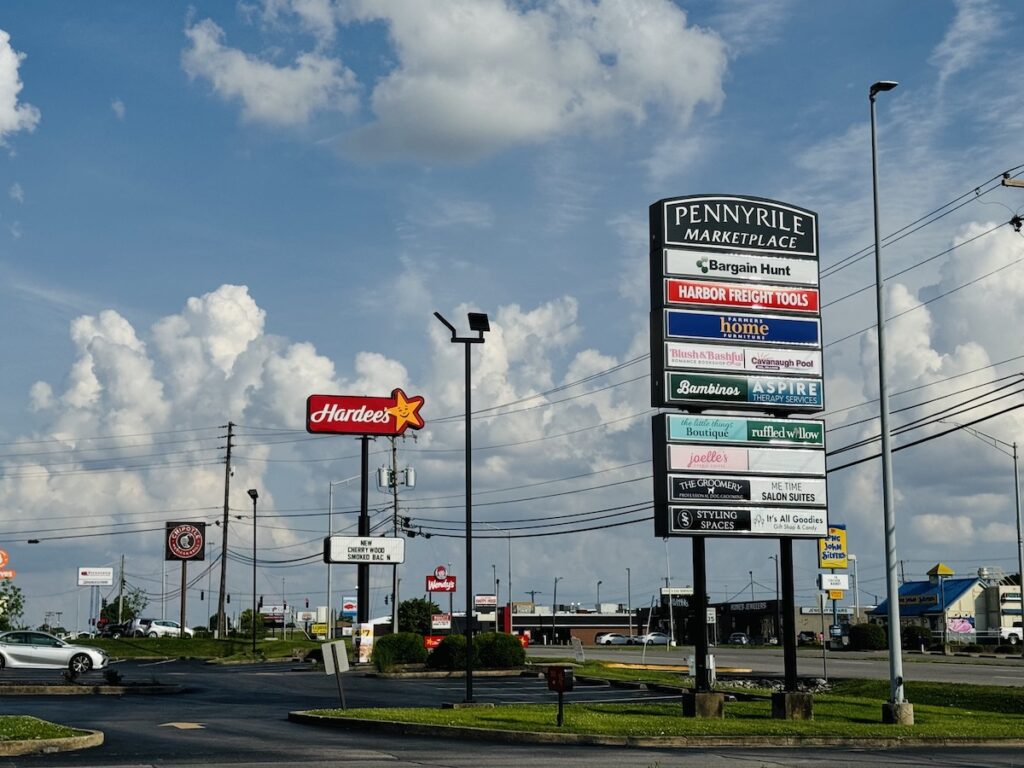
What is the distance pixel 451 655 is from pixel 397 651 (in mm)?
3036

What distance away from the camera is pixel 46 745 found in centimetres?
2116

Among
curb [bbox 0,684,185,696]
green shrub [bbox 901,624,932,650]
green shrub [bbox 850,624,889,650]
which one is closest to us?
curb [bbox 0,684,185,696]

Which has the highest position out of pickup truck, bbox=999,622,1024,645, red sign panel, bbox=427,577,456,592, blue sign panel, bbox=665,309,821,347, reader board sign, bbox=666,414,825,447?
blue sign panel, bbox=665,309,821,347

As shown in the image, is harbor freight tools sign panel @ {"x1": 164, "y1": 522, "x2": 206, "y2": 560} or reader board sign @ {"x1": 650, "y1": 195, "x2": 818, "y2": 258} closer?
Result: reader board sign @ {"x1": 650, "y1": 195, "x2": 818, "y2": 258}

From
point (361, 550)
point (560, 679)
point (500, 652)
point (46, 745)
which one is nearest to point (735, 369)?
point (560, 679)

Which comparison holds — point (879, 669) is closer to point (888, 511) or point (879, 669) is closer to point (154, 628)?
point (888, 511)

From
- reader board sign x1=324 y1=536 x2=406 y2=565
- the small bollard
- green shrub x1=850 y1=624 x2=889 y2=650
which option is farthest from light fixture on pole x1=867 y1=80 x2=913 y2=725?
green shrub x1=850 y1=624 x2=889 y2=650

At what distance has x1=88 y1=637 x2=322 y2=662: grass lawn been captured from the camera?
7669cm

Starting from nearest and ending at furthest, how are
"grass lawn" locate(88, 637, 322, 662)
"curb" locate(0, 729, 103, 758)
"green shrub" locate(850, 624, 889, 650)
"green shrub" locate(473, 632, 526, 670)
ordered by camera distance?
1. "curb" locate(0, 729, 103, 758)
2. "green shrub" locate(473, 632, 526, 670)
3. "grass lawn" locate(88, 637, 322, 662)
4. "green shrub" locate(850, 624, 889, 650)

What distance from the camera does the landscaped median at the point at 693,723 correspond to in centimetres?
2458

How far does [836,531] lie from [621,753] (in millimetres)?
21147

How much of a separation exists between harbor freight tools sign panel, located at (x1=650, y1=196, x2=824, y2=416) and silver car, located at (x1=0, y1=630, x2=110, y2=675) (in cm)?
2797

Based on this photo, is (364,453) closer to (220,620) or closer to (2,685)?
(2,685)

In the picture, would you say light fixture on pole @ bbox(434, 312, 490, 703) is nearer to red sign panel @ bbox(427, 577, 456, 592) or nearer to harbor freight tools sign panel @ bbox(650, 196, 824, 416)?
harbor freight tools sign panel @ bbox(650, 196, 824, 416)
